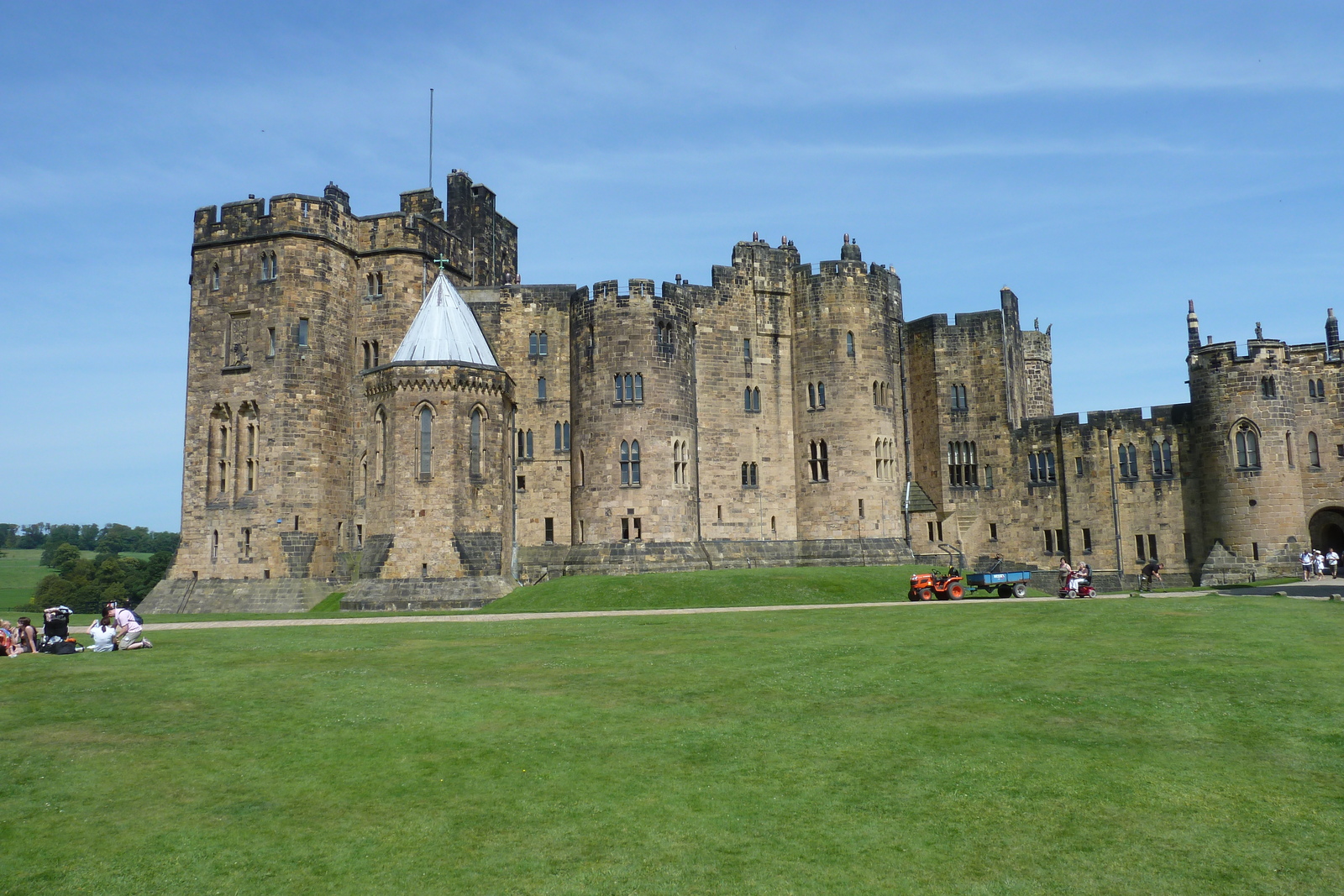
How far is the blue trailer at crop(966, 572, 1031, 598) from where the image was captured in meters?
37.9

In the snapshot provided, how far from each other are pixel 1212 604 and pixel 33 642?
3119 cm

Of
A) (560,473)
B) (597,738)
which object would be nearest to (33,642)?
(597,738)

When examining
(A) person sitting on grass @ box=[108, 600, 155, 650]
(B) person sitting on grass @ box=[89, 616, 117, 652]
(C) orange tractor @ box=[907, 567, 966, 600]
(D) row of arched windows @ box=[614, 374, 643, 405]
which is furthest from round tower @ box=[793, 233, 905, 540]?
(B) person sitting on grass @ box=[89, 616, 117, 652]

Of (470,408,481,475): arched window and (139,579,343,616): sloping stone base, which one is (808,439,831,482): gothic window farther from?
(139,579,343,616): sloping stone base

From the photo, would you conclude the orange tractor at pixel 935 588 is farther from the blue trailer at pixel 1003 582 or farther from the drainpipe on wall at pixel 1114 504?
the drainpipe on wall at pixel 1114 504

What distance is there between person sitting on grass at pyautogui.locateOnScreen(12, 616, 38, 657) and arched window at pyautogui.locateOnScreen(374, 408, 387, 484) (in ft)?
77.0

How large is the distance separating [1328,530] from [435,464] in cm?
4496

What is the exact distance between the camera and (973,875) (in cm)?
973

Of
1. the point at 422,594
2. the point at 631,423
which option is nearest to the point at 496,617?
the point at 422,594

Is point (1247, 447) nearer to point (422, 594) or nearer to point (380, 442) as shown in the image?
point (422, 594)

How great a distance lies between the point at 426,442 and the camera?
4569 centimetres

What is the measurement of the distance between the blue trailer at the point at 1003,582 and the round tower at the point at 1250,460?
60.3 feet

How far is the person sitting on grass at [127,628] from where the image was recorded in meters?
23.1

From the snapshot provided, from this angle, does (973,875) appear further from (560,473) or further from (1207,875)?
(560,473)
